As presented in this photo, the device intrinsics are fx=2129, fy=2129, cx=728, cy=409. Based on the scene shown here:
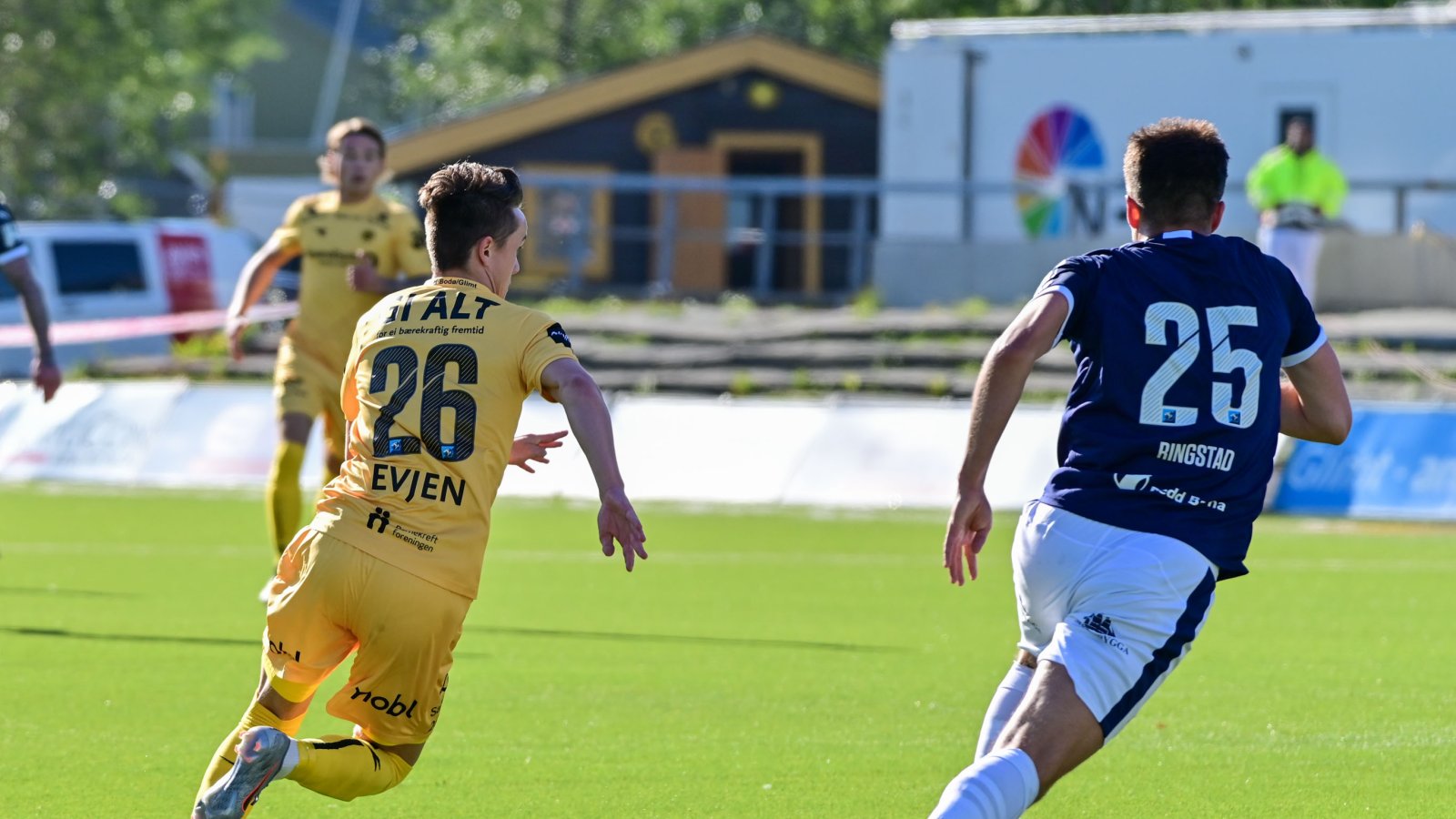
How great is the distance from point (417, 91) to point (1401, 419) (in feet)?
134

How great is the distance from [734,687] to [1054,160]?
2173cm

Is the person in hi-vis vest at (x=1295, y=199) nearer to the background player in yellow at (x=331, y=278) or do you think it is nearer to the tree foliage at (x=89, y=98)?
the background player in yellow at (x=331, y=278)

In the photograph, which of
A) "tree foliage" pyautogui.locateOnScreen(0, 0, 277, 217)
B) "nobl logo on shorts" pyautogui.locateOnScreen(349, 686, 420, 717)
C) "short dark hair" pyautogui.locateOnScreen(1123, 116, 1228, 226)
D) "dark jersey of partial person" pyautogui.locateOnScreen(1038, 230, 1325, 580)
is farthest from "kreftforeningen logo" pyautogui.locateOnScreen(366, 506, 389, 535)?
"tree foliage" pyautogui.locateOnScreen(0, 0, 277, 217)

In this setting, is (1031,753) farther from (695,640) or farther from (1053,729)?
(695,640)

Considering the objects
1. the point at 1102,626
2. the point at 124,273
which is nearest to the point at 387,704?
the point at 1102,626

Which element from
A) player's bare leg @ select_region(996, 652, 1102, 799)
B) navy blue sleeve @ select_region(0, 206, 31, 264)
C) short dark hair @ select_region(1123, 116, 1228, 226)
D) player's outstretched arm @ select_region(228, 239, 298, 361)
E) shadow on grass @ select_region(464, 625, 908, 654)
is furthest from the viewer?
player's outstretched arm @ select_region(228, 239, 298, 361)

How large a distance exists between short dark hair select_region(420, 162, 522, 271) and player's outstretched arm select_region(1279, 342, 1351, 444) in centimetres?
203

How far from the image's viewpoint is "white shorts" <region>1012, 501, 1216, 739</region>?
4.88 m

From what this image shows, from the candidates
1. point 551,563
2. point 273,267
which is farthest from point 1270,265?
point 551,563

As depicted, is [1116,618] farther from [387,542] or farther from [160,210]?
[160,210]

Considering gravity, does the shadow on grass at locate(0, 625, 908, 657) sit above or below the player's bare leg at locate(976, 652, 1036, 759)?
below

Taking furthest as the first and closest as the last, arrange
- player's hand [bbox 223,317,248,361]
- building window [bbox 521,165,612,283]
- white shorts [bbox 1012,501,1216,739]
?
building window [bbox 521,165,612,283]
player's hand [bbox 223,317,248,361]
white shorts [bbox 1012,501,1216,739]

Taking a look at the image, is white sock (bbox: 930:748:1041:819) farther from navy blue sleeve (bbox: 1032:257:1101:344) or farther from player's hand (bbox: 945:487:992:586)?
navy blue sleeve (bbox: 1032:257:1101:344)

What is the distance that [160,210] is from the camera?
177 feet
